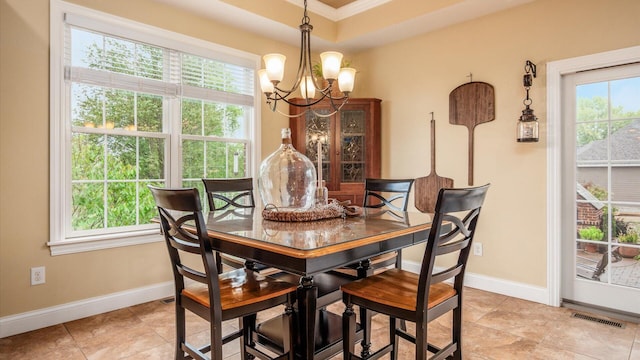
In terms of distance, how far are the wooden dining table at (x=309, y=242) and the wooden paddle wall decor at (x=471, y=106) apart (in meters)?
1.84

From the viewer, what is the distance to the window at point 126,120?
2760 mm

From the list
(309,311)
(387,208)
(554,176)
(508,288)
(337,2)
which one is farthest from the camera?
(337,2)

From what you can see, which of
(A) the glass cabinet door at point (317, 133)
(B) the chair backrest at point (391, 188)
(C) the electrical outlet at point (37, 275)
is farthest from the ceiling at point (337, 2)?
(C) the electrical outlet at point (37, 275)

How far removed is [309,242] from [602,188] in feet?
9.18

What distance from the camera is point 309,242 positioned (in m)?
1.44

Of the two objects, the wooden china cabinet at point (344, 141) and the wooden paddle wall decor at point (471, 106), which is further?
the wooden china cabinet at point (344, 141)

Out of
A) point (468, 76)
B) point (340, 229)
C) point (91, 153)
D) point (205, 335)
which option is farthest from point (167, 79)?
point (468, 76)

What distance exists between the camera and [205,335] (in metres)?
2.58

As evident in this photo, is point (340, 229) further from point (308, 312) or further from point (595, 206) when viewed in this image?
point (595, 206)

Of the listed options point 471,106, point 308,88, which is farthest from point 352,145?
point 308,88

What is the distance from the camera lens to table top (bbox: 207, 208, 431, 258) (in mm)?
1395

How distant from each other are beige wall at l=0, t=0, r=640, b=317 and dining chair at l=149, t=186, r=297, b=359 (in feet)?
4.80

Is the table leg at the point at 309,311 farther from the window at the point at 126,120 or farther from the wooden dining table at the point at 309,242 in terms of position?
the window at the point at 126,120

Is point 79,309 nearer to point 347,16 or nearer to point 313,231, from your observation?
point 313,231
